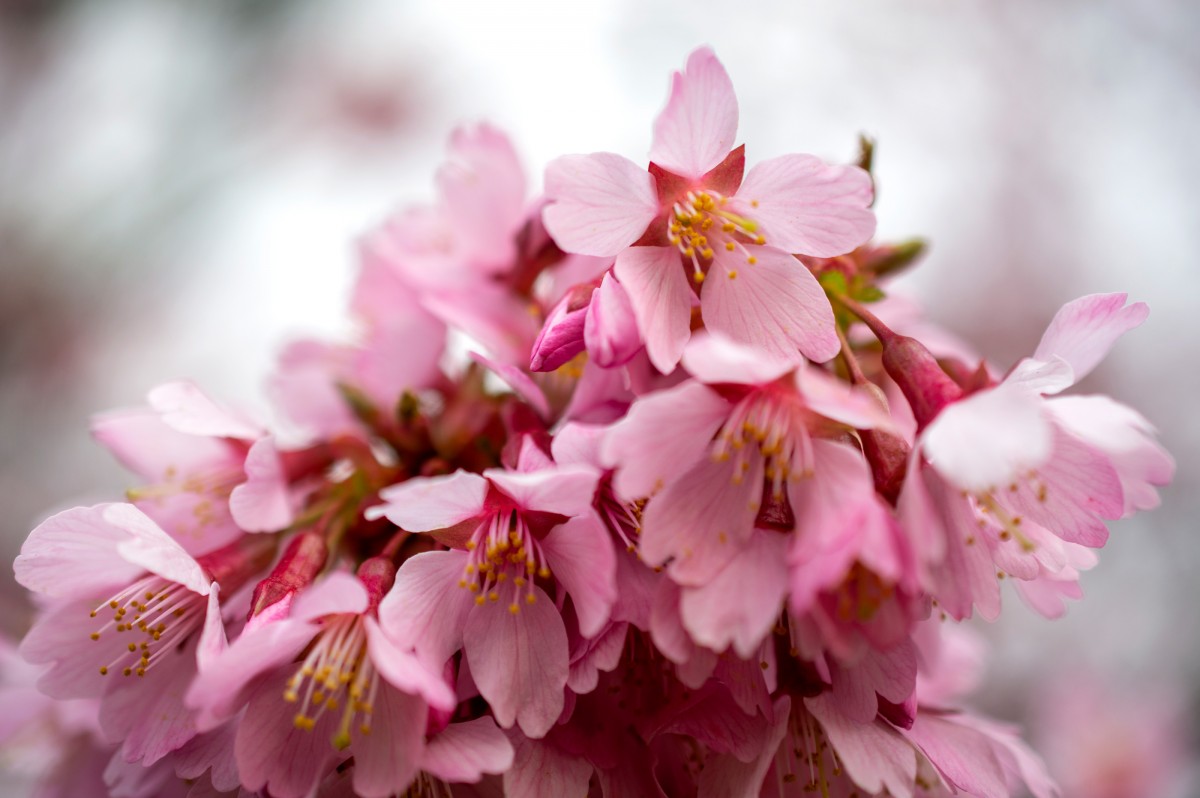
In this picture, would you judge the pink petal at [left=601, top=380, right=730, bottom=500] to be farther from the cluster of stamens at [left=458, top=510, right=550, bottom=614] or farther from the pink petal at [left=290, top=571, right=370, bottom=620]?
the pink petal at [left=290, top=571, right=370, bottom=620]

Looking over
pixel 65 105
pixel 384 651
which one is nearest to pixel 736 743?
pixel 384 651

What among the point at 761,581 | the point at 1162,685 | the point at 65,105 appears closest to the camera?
the point at 761,581

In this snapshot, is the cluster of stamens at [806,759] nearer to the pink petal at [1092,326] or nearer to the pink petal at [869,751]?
the pink petal at [869,751]

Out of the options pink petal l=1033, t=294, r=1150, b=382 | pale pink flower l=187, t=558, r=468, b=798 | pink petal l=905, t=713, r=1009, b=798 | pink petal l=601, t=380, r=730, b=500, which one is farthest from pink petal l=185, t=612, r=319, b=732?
pink petal l=1033, t=294, r=1150, b=382

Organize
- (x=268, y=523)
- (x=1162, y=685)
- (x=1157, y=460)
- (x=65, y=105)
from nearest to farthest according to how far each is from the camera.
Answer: (x=1157, y=460)
(x=268, y=523)
(x=1162, y=685)
(x=65, y=105)

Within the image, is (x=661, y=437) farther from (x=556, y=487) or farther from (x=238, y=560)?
(x=238, y=560)

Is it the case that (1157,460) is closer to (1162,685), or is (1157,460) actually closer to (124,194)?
(1162,685)
